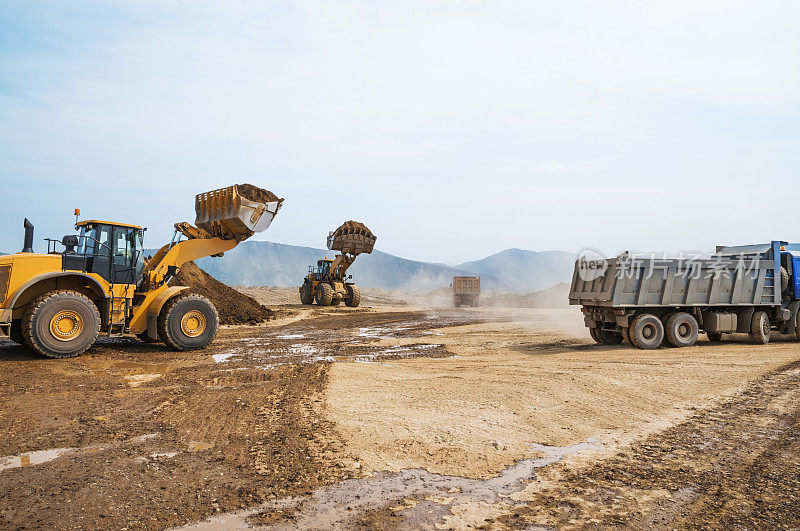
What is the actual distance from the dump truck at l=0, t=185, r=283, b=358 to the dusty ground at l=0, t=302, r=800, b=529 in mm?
815

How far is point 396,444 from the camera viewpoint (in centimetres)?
572

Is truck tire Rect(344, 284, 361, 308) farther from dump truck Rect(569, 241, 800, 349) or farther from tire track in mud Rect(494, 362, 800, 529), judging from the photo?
tire track in mud Rect(494, 362, 800, 529)

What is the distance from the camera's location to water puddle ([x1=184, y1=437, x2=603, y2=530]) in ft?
13.2

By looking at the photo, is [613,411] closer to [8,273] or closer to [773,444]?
[773,444]

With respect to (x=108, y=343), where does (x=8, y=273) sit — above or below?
above

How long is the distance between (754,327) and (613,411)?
32.5 feet

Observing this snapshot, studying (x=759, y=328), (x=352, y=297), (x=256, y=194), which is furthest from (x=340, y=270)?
(x=759, y=328)

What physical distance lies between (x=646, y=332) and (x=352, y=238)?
20.6 meters

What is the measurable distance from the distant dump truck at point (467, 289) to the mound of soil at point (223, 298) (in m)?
18.3

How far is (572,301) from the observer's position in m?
14.6

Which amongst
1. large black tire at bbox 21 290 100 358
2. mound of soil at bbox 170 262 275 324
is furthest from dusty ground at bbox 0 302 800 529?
mound of soil at bbox 170 262 275 324

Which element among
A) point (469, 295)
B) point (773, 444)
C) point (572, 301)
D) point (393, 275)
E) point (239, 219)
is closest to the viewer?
point (773, 444)

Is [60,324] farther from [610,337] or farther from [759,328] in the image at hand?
[759,328]

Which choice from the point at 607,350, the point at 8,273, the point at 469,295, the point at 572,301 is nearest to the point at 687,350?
the point at 607,350
